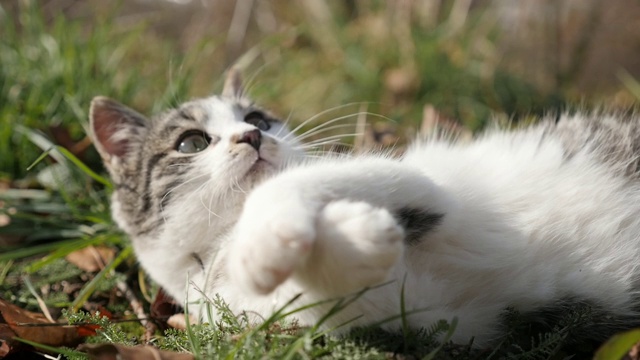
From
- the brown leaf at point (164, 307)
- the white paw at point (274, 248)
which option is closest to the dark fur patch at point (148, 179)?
the brown leaf at point (164, 307)

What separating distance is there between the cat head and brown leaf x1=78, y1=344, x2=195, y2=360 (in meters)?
0.49

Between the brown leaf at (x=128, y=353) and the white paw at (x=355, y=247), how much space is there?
14.1 inches

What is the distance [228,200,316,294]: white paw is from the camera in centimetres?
111

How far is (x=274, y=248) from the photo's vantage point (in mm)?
1110

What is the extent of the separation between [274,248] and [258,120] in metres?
1.11

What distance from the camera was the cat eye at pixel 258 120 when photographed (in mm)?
2127

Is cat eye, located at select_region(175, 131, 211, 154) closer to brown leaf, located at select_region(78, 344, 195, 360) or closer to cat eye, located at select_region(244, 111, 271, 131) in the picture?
cat eye, located at select_region(244, 111, 271, 131)

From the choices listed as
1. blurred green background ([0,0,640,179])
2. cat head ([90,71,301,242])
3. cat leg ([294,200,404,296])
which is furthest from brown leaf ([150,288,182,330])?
blurred green background ([0,0,640,179])

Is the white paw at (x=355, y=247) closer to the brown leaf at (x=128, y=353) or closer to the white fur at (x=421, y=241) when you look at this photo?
the white fur at (x=421, y=241)

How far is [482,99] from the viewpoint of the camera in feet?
12.8

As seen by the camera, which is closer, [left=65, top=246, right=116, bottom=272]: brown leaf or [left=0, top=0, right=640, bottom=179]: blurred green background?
[left=65, top=246, right=116, bottom=272]: brown leaf

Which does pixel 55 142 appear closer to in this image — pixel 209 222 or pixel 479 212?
pixel 209 222

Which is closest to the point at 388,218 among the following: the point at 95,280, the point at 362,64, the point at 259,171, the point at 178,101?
the point at 259,171

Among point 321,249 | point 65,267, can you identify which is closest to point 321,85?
point 65,267
